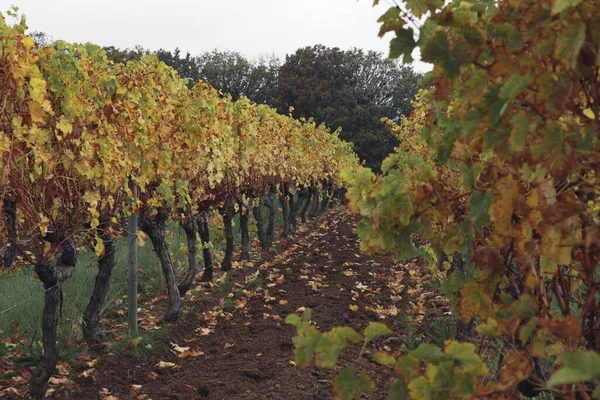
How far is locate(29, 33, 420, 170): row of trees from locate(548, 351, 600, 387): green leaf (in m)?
36.3

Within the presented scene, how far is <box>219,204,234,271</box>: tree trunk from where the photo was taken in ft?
31.8

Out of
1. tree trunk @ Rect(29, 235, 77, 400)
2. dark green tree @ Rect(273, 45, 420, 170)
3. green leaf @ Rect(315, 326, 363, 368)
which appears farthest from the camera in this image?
dark green tree @ Rect(273, 45, 420, 170)

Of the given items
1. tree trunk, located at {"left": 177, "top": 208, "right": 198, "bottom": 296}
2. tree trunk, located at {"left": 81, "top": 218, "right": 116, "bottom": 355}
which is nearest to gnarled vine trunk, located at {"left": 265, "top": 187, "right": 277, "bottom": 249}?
tree trunk, located at {"left": 177, "top": 208, "right": 198, "bottom": 296}

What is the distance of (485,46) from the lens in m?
1.32

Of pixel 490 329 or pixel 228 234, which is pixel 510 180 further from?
pixel 228 234

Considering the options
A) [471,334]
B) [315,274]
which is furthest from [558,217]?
[315,274]

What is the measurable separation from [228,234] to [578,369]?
9216 millimetres

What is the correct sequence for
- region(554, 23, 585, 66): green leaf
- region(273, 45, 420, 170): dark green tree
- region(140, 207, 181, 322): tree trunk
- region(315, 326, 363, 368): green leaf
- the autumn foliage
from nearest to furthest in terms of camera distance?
region(554, 23, 585, 66): green leaf < the autumn foliage < region(315, 326, 363, 368): green leaf < region(140, 207, 181, 322): tree trunk < region(273, 45, 420, 170): dark green tree

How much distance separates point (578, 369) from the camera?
2.62 feet

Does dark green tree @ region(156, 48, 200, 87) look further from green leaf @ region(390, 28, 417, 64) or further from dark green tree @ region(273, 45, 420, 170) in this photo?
green leaf @ region(390, 28, 417, 64)

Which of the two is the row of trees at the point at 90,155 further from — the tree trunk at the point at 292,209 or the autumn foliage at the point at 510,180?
the tree trunk at the point at 292,209

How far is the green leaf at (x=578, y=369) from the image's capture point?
77 cm

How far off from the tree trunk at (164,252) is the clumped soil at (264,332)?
23 centimetres

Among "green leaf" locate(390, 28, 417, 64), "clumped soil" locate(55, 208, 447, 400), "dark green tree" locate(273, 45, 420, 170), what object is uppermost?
"dark green tree" locate(273, 45, 420, 170)
